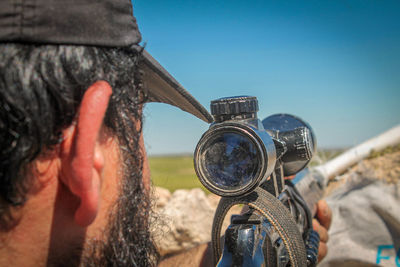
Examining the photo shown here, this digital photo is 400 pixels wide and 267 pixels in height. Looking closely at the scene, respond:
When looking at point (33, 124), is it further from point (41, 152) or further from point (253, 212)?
point (253, 212)

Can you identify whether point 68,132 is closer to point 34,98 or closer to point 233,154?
point 34,98

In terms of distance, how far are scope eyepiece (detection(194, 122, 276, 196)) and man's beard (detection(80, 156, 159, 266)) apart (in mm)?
188

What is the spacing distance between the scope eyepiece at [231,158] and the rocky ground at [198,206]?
1549mm

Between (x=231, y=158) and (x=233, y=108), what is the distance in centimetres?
15

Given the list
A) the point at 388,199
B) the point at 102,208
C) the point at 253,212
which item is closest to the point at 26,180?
the point at 102,208

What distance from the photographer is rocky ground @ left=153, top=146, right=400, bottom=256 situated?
265cm

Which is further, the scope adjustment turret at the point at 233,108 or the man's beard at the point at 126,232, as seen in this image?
the scope adjustment turret at the point at 233,108

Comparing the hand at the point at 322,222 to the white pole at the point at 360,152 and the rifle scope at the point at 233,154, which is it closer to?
the white pole at the point at 360,152

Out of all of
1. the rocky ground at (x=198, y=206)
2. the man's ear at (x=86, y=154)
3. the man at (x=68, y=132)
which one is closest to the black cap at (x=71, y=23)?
the man at (x=68, y=132)

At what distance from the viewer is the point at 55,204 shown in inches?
33.4

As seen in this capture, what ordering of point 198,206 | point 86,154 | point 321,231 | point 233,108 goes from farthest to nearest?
point 198,206, point 321,231, point 233,108, point 86,154

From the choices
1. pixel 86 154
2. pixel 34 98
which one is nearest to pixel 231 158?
pixel 86 154

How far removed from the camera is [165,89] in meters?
1.14

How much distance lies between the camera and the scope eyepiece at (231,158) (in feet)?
3.23
